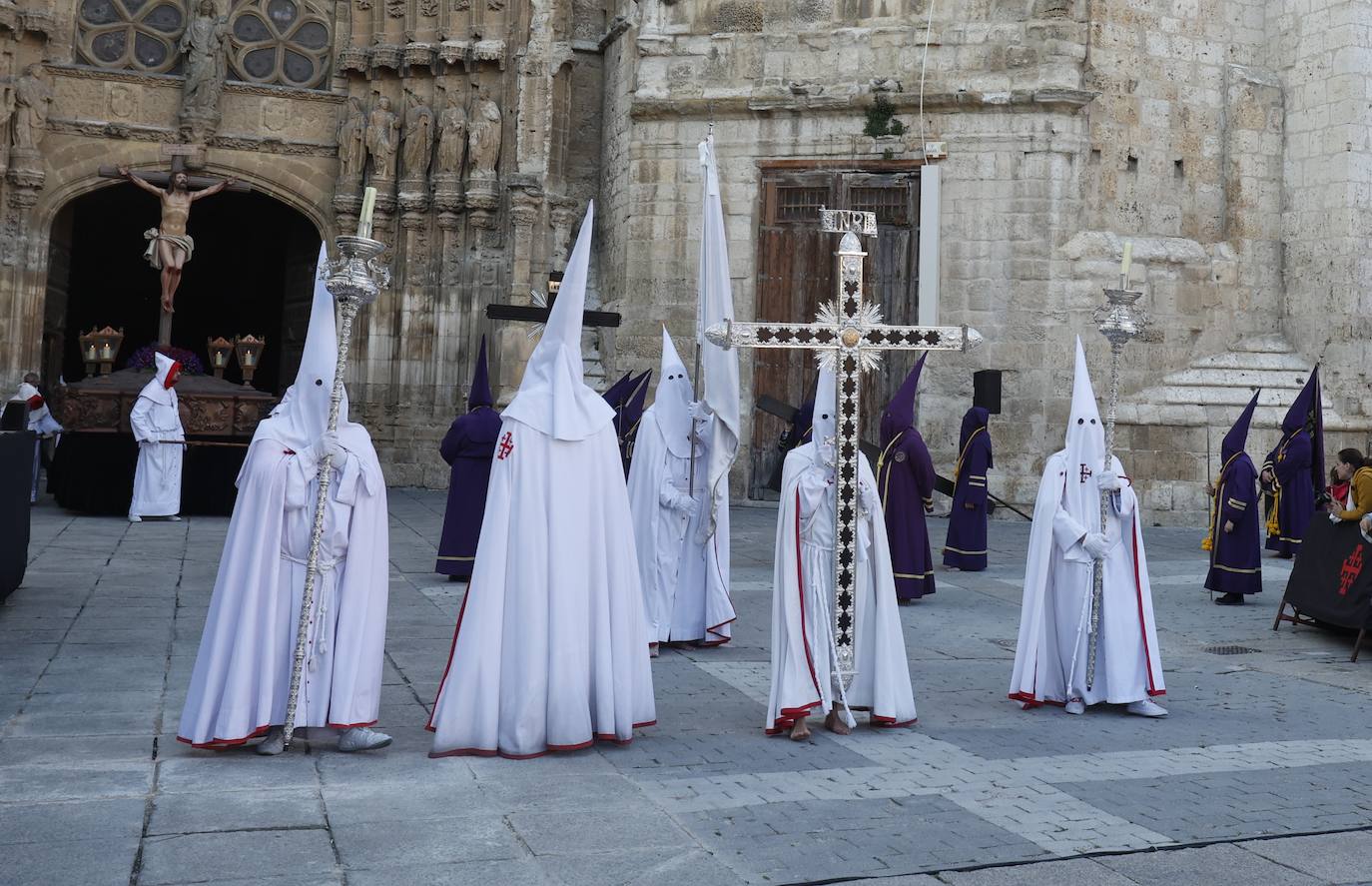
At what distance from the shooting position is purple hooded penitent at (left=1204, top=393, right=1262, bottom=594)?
11406mm

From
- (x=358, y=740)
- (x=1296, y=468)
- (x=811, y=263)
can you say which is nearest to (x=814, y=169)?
(x=811, y=263)

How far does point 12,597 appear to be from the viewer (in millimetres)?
9438

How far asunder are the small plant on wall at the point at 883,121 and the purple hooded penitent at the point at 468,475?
8.18 metres

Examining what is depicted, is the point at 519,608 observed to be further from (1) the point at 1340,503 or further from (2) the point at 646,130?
(2) the point at 646,130

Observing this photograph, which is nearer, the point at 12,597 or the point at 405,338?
the point at 12,597

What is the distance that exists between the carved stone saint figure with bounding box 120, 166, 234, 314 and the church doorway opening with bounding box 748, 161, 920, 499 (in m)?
7.53

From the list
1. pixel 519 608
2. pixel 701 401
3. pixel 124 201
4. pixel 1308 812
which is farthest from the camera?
pixel 124 201

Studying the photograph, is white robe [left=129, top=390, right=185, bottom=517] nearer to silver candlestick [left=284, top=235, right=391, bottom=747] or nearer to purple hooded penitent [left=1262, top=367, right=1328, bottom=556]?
silver candlestick [left=284, top=235, right=391, bottom=747]

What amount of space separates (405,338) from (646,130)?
463 cm

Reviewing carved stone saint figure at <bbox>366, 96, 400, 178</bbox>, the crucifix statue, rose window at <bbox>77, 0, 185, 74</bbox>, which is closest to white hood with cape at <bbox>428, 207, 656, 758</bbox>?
the crucifix statue

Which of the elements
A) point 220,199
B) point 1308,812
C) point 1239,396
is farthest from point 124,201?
point 1308,812

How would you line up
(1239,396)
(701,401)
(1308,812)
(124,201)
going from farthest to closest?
(124,201)
(1239,396)
(701,401)
(1308,812)

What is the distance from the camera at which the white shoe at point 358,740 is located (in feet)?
18.9

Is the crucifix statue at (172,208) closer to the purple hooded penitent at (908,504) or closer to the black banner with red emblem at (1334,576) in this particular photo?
the purple hooded penitent at (908,504)
